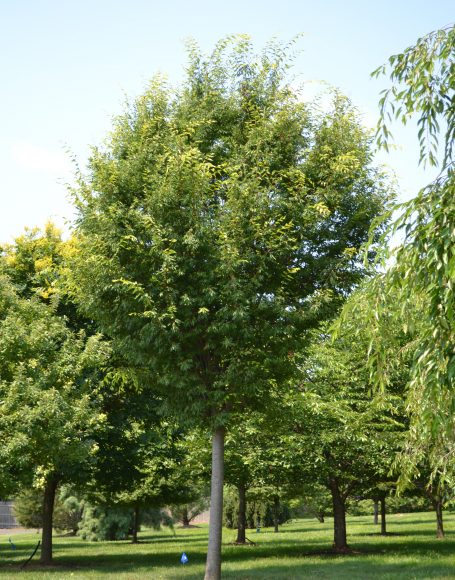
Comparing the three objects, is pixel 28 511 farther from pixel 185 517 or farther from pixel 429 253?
pixel 429 253

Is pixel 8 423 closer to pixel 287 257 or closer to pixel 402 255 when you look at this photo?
pixel 287 257

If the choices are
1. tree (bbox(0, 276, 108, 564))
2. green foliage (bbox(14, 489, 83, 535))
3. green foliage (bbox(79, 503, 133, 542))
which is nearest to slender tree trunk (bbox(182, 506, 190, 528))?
green foliage (bbox(14, 489, 83, 535))

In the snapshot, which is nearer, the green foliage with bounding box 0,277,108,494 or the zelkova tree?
the zelkova tree

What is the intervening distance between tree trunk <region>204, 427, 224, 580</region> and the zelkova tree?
35 millimetres

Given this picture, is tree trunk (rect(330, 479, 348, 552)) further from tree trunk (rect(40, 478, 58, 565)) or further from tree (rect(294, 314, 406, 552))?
tree trunk (rect(40, 478, 58, 565))

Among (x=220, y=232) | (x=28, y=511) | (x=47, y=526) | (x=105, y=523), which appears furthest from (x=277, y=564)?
(x=28, y=511)

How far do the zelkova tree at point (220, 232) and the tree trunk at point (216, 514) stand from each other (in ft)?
0.11

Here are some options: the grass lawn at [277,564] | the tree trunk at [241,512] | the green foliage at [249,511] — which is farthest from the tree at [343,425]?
the green foliage at [249,511]

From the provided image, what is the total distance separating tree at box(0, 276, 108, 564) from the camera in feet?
63.3

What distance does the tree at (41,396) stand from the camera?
19281mm

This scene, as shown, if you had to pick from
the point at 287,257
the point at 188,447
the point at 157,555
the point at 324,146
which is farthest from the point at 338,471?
the point at 324,146

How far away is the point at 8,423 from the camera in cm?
1936

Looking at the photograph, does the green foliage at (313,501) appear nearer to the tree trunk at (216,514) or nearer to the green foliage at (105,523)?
the tree trunk at (216,514)

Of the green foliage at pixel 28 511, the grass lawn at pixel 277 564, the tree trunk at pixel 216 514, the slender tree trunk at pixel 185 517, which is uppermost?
the tree trunk at pixel 216 514
